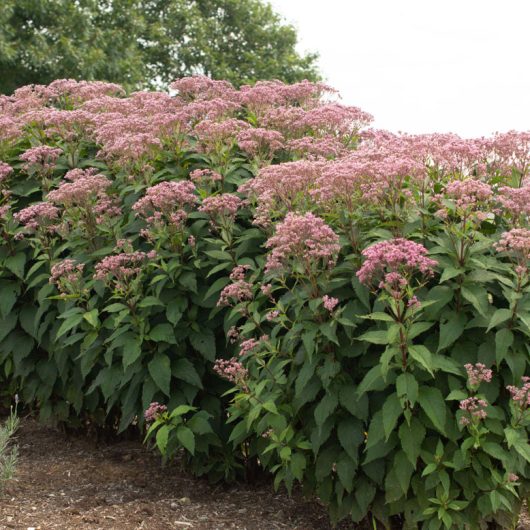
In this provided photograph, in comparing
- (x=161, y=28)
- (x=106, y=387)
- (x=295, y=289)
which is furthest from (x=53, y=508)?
(x=161, y=28)

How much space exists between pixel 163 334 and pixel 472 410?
7.32 ft

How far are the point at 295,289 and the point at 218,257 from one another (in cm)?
67

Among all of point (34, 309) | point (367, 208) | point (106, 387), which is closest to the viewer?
point (367, 208)

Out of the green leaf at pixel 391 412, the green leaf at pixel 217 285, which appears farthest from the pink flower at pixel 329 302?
the green leaf at pixel 217 285

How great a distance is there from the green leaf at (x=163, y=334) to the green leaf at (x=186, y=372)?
25cm

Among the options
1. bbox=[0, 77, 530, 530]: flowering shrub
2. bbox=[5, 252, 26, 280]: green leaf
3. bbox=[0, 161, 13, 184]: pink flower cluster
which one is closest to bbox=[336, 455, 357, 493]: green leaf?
bbox=[0, 77, 530, 530]: flowering shrub

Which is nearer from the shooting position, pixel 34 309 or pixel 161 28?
pixel 34 309

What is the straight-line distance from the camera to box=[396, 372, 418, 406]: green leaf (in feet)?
14.4

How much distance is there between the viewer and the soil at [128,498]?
5785mm

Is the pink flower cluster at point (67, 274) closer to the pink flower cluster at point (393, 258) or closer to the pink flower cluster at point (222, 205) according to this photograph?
the pink flower cluster at point (222, 205)

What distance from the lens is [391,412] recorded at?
4.50m

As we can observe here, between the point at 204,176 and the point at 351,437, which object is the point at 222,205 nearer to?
the point at 204,176

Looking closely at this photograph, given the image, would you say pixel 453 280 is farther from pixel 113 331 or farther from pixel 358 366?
pixel 113 331

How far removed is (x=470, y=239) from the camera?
4.74 m
